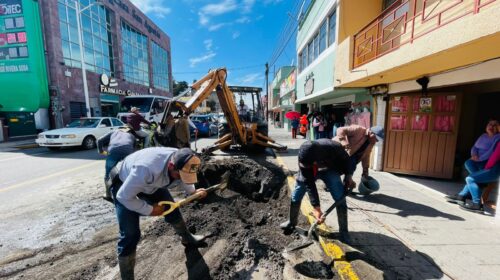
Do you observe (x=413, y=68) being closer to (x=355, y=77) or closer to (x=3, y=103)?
(x=355, y=77)

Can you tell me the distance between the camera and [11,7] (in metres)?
13.5

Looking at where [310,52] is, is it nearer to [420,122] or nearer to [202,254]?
[420,122]

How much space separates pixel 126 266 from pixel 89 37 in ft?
73.9

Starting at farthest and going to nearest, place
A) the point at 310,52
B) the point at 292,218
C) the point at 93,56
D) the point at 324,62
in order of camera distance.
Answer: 1. the point at 93,56
2. the point at 310,52
3. the point at 324,62
4. the point at 292,218

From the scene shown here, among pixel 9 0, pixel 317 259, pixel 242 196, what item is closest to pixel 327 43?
pixel 242 196

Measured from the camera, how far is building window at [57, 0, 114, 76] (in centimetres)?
1591

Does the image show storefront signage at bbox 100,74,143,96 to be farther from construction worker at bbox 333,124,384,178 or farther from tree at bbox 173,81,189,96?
tree at bbox 173,81,189,96

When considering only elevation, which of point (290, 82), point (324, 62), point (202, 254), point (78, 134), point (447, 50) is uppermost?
point (290, 82)

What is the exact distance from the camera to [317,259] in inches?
104

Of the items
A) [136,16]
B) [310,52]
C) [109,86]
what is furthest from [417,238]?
[136,16]

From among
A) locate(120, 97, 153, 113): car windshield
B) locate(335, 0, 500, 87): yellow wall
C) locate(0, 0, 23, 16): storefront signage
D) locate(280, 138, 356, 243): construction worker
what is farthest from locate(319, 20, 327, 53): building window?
locate(0, 0, 23, 16): storefront signage

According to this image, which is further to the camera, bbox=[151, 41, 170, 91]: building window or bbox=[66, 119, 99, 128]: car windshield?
bbox=[151, 41, 170, 91]: building window

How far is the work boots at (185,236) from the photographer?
2744 millimetres

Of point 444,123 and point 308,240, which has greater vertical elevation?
point 444,123
